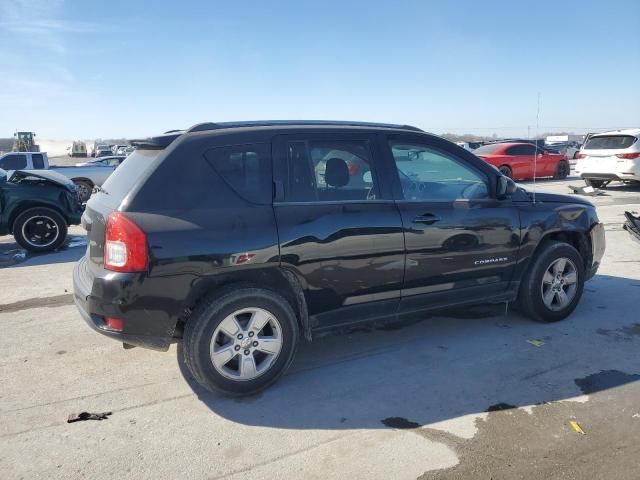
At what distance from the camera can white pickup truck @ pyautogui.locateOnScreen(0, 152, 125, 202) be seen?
1606cm

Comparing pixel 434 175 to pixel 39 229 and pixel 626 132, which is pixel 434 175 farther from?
pixel 626 132

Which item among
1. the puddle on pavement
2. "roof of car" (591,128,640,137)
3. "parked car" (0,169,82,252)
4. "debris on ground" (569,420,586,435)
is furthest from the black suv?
"roof of car" (591,128,640,137)

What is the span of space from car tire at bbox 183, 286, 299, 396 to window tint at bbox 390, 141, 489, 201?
4.69 ft

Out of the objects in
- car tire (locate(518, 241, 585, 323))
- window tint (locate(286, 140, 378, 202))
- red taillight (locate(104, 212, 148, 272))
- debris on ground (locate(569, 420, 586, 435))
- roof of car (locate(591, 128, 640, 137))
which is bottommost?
debris on ground (locate(569, 420, 586, 435))

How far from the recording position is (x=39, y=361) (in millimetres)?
4031

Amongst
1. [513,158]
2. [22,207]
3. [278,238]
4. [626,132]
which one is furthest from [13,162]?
[626,132]

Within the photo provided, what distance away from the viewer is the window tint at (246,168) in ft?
11.1

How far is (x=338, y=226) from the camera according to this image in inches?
141

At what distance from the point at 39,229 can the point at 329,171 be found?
6.72 meters

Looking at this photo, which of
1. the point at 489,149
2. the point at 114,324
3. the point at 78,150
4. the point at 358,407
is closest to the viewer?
the point at 114,324

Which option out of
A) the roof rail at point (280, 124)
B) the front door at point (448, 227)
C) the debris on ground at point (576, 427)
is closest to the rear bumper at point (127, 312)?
the roof rail at point (280, 124)

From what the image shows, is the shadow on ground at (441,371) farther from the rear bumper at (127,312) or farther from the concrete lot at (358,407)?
the rear bumper at (127,312)

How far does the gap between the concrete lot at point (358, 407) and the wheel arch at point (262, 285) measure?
519 mm

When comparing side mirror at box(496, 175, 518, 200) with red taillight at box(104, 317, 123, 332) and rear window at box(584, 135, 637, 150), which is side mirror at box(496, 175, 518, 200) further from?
rear window at box(584, 135, 637, 150)
